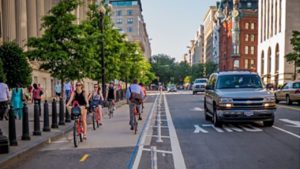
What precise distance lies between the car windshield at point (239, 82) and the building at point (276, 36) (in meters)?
55.5

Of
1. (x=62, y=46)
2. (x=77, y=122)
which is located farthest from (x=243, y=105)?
(x=62, y=46)

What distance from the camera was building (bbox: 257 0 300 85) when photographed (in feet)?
232

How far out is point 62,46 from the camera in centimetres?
1753

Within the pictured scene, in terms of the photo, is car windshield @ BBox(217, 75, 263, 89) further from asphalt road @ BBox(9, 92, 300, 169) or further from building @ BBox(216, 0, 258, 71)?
building @ BBox(216, 0, 258, 71)

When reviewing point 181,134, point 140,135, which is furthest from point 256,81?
point 140,135

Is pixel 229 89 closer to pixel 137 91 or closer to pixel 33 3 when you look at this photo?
pixel 137 91

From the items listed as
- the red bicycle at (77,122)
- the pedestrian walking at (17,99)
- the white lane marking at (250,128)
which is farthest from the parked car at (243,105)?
the pedestrian walking at (17,99)

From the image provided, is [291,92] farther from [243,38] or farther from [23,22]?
[243,38]

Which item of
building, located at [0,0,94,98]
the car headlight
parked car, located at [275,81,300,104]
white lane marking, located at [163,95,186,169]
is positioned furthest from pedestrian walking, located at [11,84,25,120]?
parked car, located at [275,81,300,104]

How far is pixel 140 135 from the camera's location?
12141mm

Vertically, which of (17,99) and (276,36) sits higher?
(276,36)

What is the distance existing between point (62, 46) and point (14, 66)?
346cm

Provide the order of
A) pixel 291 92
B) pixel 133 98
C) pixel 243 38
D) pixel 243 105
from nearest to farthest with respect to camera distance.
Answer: pixel 243 105 < pixel 133 98 < pixel 291 92 < pixel 243 38

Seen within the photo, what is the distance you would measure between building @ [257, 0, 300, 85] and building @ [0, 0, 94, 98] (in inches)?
1795
